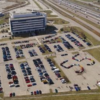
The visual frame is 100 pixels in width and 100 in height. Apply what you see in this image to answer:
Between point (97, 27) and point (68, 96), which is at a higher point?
point (97, 27)

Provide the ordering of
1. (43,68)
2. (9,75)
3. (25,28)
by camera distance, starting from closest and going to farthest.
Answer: (9,75)
(43,68)
(25,28)

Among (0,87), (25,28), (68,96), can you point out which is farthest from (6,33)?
(68,96)

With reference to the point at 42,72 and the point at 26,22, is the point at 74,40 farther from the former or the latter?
the point at 42,72

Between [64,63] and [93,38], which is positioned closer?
[64,63]

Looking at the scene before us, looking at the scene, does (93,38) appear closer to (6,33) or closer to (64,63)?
(64,63)

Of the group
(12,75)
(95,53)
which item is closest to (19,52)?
(12,75)

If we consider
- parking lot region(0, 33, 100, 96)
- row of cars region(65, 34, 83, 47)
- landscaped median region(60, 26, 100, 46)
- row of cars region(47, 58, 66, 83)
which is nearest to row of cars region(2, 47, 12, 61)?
parking lot region(0, 33, 100, 96)

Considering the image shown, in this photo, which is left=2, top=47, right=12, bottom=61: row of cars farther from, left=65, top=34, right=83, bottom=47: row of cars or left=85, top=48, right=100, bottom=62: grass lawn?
left=85, top=48, right=100, bottom=62: grass lawn
